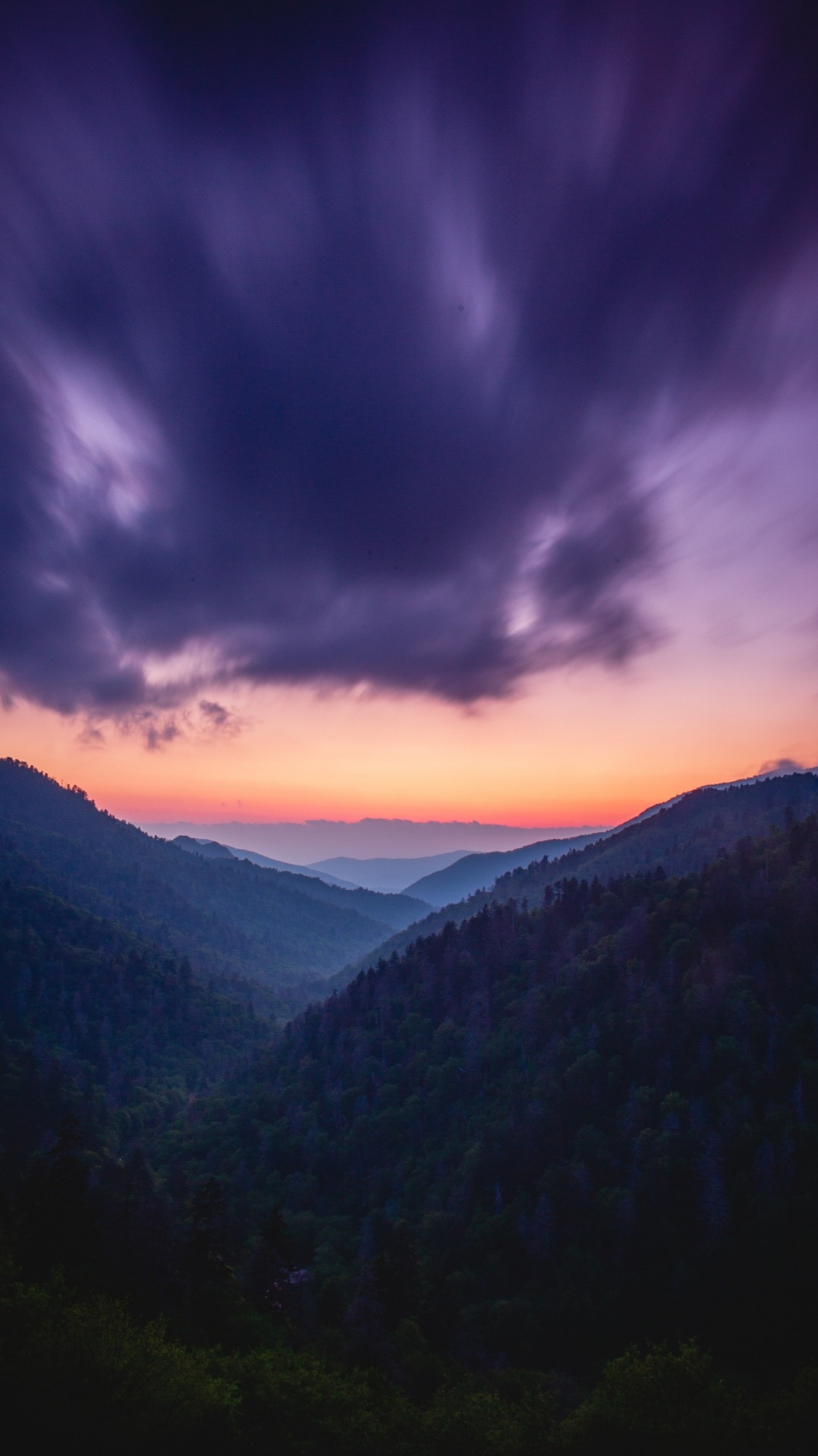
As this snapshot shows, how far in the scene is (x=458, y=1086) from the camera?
440 feet

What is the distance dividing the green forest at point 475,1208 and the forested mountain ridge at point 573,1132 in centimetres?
46

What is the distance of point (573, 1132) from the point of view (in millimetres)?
107125

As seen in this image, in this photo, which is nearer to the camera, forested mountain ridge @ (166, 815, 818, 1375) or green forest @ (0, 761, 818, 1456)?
green forest @ (0, 761, 818, 1456)

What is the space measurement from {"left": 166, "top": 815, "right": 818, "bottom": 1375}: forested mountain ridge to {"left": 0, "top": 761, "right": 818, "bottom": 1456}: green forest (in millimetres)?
464

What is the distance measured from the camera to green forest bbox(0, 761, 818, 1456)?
42.1 metres

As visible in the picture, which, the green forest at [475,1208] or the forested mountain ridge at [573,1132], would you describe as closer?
the green forest at [475,1208]

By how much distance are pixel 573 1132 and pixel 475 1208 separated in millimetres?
20996

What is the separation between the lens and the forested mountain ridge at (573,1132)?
250 feet

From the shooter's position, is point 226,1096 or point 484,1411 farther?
point 226,1096

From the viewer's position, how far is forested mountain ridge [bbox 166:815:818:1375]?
76.1 meters

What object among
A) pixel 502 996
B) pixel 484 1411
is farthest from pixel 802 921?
pixel 484 1411

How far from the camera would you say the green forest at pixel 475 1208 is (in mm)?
42125

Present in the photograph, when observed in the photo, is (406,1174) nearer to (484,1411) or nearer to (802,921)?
(484,1411)

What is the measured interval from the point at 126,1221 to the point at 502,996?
105m
